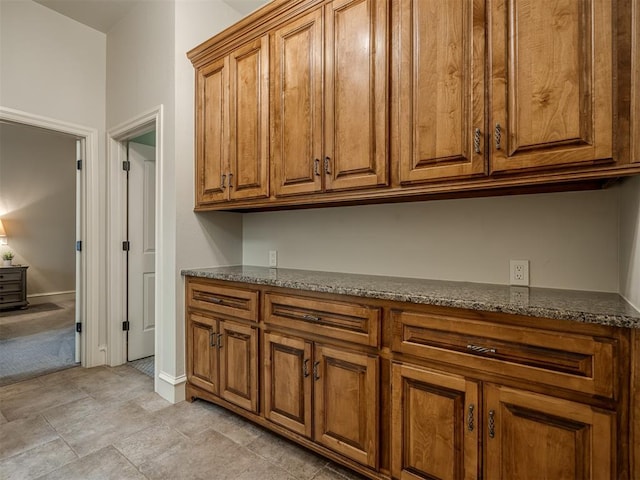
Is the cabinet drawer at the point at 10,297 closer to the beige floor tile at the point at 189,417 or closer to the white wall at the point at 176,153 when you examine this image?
the white wall at the point at 176,153

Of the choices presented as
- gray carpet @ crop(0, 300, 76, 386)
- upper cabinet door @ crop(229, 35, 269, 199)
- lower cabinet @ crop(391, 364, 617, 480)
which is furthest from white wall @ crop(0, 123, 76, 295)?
lower cabinet @ crop(391, 364, 617, 480)

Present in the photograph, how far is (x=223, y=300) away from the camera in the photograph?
224 cm

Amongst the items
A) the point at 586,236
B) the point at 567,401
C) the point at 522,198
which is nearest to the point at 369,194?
the point at 522,198

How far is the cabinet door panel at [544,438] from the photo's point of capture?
1098mm

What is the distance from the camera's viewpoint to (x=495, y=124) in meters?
1.40

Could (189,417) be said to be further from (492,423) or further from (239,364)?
(492,423)

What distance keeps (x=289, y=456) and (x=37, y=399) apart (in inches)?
79.2

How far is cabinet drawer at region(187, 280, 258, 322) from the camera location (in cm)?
207

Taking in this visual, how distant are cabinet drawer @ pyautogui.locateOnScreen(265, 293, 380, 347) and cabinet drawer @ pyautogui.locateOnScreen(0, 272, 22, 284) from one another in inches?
218

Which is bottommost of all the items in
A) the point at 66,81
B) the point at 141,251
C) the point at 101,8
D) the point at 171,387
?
the point at 171,387

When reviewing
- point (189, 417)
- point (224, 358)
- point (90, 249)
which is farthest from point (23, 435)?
point (90, 249)

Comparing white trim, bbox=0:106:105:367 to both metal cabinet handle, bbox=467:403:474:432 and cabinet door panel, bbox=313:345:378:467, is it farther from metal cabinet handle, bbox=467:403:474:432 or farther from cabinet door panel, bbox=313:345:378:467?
metal cabinet handle, bbox=467:403:474:432

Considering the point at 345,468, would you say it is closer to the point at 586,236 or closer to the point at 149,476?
the point at 149,476

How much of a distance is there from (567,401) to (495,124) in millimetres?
1042
